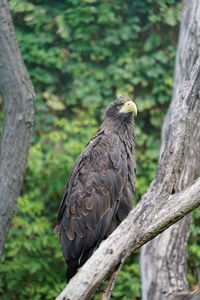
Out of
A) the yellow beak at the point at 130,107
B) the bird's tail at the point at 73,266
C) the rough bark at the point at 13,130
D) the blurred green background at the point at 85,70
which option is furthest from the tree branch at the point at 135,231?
the blurred green background at the point at 85,70

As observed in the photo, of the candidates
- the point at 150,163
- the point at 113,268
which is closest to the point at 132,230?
the point at 113,268

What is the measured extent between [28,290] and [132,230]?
3.23m

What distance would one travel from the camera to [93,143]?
4.62m

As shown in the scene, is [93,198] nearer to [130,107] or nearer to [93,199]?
[93,199]

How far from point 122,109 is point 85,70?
8.83 ft

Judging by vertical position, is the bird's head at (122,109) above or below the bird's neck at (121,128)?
above

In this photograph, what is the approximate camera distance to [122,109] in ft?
15.6

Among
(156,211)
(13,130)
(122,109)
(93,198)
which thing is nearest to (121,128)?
(122,109)

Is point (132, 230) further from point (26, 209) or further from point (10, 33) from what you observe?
point (26, 209)

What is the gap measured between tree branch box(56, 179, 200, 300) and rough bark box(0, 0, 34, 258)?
59.8 inches

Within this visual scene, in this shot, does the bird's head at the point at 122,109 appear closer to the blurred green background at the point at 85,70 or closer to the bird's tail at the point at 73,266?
the bird's tail at the point at 73,266

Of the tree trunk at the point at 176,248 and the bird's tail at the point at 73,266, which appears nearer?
the bird's tail at the point at 73,266

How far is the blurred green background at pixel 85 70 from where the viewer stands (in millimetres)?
6758

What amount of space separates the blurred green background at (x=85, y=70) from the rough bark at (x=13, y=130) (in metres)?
1.77
